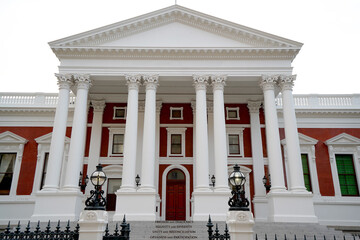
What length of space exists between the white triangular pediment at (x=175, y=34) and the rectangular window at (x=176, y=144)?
692 cm

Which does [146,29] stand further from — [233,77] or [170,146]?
[170,146]

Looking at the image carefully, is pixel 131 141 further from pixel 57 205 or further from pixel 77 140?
pixel 57 205

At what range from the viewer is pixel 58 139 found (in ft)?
61.2

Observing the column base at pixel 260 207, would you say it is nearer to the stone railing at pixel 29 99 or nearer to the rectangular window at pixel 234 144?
the rectangular window at pixel 234 144

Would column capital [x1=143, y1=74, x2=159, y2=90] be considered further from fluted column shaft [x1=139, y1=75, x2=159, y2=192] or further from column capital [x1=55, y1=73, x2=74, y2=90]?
column capital [x1=55, y1=73, x2=74, y2=90]

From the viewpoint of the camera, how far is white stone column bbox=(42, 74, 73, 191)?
1798 cm

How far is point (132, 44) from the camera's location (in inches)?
798

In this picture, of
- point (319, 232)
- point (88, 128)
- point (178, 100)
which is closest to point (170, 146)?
point (178, 100)

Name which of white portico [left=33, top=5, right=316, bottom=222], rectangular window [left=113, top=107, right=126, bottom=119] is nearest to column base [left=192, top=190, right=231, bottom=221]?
white portico [left=33, top=5, right=316, bottom=222]

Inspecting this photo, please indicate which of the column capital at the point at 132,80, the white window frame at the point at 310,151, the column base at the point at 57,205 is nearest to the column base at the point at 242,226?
the column base at the point at 57,205

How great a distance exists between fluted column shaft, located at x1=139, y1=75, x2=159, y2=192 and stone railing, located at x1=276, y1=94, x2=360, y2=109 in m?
10.8

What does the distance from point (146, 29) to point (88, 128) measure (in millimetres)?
8569

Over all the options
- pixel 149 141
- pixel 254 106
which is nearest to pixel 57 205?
pixel 149 141

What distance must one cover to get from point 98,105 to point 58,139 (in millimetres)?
5670
